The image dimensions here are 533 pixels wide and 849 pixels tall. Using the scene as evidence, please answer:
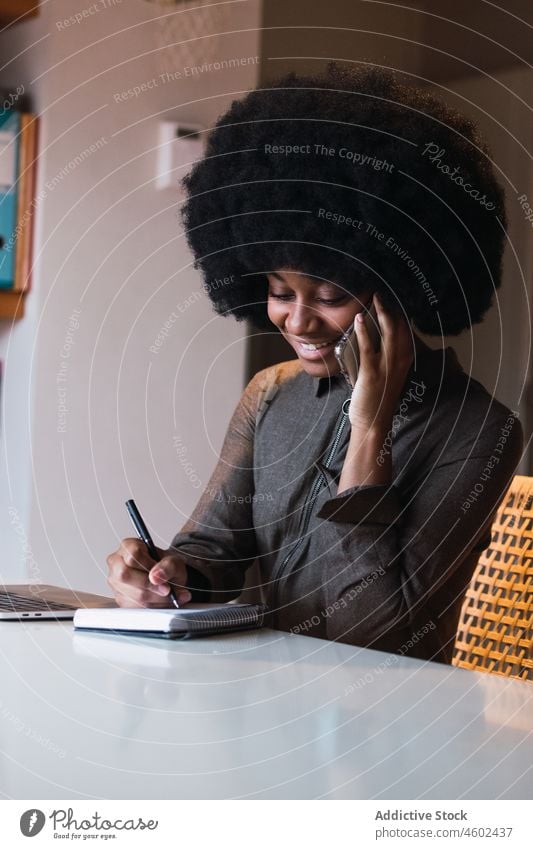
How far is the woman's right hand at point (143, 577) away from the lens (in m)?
1.11

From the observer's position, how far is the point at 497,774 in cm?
61

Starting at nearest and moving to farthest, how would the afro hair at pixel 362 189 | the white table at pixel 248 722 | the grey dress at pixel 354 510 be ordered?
the white table at pixel 248 722 → the grey dress at pixel 354 510 → the afro hair at pixel 362 189

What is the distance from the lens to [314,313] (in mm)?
1273

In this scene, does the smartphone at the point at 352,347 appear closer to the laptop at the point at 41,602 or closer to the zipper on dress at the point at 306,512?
the zipper on dress at the point at 306,512

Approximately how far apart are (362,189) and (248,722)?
728 millimetres

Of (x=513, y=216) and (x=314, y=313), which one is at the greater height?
(x=513, y=216)

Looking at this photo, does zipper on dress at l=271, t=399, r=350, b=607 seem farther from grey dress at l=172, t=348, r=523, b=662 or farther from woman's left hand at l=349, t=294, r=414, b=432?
woman's left hand at l=349, t=294, r=414, b=432

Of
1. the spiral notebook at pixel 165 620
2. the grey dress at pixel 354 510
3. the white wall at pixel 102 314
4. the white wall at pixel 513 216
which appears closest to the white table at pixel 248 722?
the spiral notebook at pixel 165 620

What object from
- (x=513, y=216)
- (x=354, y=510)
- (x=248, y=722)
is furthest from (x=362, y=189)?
(x=513, y=216)

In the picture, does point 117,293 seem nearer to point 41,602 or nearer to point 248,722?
point 41,602

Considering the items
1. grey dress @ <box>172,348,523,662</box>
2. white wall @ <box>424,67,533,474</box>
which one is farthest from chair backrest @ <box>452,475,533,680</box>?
white wall @ <box>424,67,533,474</box>

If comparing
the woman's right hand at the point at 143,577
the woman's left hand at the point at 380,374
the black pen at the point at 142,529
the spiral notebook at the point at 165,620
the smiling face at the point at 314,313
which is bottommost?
the spiral notebook at the point at 165,620

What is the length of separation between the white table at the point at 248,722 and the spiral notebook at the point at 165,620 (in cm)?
1

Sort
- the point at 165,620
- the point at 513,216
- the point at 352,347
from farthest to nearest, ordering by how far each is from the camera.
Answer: the point at 513,216 → the point at 352,347 → the point at 165,620
